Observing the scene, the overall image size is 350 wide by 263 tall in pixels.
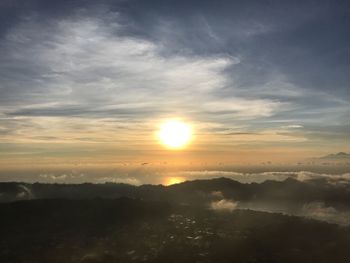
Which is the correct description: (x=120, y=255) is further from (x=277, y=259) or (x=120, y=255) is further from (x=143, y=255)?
(x=277, y=259)

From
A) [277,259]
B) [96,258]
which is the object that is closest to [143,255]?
[96,258]

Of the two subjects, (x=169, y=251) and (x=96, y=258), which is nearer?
(x=96, y=258)

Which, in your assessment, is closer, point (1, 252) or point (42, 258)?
point (42, 258)

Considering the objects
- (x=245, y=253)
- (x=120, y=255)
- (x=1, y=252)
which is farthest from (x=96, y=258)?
(x=245, y=253)

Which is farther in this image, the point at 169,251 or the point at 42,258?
the point at 169,251

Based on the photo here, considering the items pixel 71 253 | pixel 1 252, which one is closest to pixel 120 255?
pixel 71 253

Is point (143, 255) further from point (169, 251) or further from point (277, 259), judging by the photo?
point (277, 259)

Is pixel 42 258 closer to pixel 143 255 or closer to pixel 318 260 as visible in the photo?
pixel 143 255
